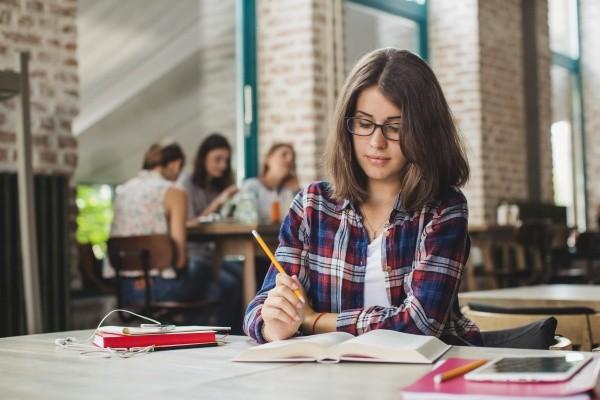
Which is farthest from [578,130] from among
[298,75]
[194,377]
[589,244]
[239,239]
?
[194,377]

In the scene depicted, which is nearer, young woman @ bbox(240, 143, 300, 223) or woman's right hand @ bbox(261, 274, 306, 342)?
woman's right hand @ bbox(261, 274, 306, 342)

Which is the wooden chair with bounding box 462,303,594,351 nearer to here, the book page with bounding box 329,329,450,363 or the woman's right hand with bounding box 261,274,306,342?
the woman's right hand with bounding box 261,274,306,342

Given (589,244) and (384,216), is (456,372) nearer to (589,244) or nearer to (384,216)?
(384,216)

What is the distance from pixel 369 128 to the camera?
1854 mm

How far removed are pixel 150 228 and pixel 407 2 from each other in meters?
4.40

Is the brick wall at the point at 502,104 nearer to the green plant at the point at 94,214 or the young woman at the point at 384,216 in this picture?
the green plant at the point at 94,214

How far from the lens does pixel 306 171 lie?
6320 millimetres

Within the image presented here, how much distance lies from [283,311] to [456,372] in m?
0.57

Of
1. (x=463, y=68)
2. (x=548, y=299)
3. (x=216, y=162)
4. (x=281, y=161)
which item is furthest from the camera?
(x=463, y=68)

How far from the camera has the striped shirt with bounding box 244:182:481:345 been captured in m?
1.70

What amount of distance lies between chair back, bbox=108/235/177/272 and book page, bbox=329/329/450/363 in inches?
115

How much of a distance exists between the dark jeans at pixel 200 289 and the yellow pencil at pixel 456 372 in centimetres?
336

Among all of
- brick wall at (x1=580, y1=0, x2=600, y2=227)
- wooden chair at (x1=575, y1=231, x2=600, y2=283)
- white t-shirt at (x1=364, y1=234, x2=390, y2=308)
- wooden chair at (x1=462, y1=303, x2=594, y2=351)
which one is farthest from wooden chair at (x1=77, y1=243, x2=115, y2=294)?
brick wall at (x1=580, y1=0, x2=600, y2=227)

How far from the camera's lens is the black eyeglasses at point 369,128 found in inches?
71.7
